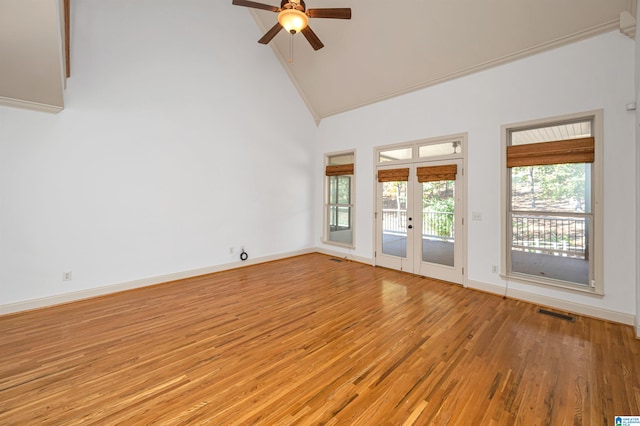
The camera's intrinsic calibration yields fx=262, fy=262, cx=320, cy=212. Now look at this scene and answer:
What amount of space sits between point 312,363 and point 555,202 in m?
3.81

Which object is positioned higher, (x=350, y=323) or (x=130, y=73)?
(x=130, y=73)

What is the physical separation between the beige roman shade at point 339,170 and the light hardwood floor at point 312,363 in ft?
10.7

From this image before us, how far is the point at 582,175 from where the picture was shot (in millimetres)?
3377

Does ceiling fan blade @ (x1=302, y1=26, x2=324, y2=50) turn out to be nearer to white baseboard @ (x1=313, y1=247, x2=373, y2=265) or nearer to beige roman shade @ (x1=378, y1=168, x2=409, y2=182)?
beige roman shade @ (x1=378, y1=168, x2=409, y2=182)

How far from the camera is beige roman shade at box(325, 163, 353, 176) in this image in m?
6.11

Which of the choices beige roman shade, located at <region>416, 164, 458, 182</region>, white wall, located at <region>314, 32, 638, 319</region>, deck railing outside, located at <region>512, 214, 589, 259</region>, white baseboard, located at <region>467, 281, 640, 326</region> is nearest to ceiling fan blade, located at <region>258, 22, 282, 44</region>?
white wall, located at <region>314, 32, 638, 319</region>

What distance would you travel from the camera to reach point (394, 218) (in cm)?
530

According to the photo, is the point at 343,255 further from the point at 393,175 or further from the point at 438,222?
the point at 438,222

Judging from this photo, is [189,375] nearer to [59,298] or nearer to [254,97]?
[59,298]

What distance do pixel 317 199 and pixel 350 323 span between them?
166 inches

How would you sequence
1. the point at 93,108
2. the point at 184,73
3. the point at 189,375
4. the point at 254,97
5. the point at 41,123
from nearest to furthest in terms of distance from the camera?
the point at 189,375 → the point at 41,123 → the point at 93,108 → the point at 184,73 → the point at 254,97

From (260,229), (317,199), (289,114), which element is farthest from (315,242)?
(289,114)

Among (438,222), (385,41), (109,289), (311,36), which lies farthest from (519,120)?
(109,289)

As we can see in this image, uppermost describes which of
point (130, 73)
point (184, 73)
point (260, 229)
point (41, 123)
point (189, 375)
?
point (184, 73)
